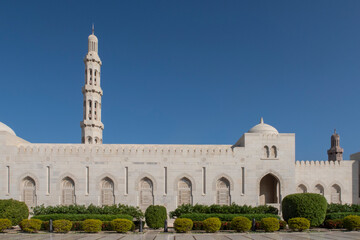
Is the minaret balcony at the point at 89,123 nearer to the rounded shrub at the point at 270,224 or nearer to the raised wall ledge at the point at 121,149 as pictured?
the raised wall ledge at the point at 121,149

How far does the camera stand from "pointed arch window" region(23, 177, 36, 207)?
897 inches

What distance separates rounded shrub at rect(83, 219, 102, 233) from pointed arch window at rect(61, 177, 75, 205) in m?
6.79

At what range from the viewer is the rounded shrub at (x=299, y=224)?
17.1m

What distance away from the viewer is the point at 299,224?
17.1m

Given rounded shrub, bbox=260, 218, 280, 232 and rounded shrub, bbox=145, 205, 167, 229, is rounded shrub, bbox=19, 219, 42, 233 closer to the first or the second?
rounded shrub, bbox=145, 205, 167, 229

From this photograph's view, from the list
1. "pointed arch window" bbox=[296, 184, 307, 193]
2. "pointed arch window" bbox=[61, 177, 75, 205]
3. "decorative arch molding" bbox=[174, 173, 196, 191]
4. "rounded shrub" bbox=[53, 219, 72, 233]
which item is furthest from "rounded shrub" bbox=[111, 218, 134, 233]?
"pointed arch window" bbox=[296, 184, 307, 193]

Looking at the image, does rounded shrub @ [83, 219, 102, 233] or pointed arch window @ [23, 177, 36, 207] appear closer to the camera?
rounded shrub @ [83, 219, 102, 233]

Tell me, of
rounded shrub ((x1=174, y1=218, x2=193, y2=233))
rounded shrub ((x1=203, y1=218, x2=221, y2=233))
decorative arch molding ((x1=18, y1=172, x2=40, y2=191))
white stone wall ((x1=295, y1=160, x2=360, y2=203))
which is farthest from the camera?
white stone wall ((x1=295, y1=160, x2=360, y2=203))

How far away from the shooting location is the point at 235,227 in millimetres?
17266

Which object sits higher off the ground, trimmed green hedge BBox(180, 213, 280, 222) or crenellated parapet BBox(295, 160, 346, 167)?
crenellated parapet BBox(295, 160, 346, 167)

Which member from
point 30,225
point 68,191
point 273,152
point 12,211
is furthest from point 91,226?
point 273,152

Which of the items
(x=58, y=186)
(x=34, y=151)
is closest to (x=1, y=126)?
(x=34, y=151)

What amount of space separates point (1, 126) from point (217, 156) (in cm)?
1947

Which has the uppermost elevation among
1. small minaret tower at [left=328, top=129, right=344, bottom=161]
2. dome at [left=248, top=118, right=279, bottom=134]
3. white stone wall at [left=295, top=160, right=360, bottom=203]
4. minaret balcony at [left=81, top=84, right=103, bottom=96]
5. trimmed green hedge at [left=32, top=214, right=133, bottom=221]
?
minaret balcony at [left=81, top=84, right=103, bottom=96]
